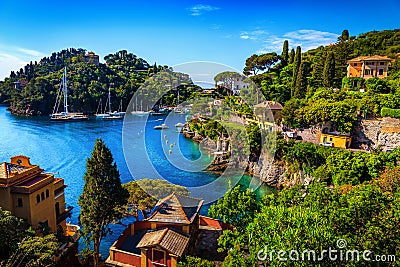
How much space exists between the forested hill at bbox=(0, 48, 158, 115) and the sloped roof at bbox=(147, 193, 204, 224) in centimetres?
6079

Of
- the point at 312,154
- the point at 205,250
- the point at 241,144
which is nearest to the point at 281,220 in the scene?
the point at 205,250

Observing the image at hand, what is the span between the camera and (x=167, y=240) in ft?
34.4

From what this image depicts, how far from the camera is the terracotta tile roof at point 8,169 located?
1090 centimetres

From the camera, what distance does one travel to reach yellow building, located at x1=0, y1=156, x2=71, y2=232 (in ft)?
35.4

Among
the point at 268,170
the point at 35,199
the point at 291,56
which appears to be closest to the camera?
the point at 35,199

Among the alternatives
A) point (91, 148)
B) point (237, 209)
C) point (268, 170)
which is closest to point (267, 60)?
point (268, 170)

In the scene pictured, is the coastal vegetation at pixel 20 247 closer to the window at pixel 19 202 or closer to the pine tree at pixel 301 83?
the window at pixel 19 202

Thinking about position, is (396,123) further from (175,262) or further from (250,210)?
(175,262)

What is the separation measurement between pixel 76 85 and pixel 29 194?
63707mm

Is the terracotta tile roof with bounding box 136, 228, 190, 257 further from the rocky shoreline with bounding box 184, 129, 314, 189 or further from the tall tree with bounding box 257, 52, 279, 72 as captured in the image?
the tall tree with bounding box 257, 52, 279, 72

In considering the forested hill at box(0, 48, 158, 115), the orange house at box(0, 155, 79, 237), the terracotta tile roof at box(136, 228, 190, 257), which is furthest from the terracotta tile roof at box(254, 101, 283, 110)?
the forested hill at box(0, 48, 158, 115)

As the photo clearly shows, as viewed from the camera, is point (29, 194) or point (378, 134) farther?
point (378, 134)

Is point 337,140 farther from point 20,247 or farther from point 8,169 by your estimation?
point 20,247

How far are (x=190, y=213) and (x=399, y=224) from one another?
7069 mm
